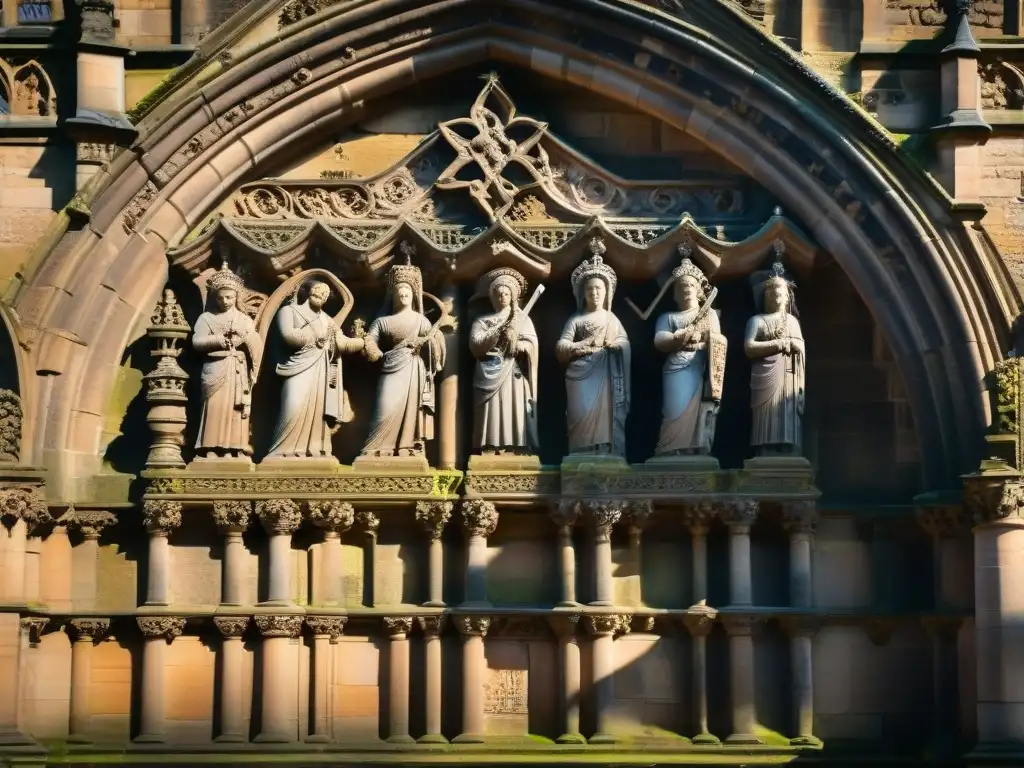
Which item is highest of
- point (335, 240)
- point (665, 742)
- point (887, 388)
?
point (335, 240)

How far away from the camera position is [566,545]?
18391 mm

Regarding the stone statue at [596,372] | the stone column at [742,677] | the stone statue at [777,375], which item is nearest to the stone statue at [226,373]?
the stone statue at [596,372]

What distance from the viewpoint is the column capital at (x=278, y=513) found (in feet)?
59.6

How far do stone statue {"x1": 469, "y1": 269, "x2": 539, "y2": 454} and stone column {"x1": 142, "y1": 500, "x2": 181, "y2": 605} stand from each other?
7.80 feet

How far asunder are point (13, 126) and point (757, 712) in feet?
23.6

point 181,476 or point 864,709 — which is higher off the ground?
point 181,476

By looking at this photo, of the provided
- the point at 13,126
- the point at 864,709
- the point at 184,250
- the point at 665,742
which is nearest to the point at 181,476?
the point at 184,250

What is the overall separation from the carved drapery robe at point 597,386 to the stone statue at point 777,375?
98 centimetres

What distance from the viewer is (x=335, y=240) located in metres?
18.6

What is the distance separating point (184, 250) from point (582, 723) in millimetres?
4737

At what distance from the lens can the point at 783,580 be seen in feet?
60.5

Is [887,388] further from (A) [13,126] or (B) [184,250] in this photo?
(A) [13,126]

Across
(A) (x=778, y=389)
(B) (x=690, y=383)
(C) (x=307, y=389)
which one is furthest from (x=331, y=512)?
(A) (x=778, y=389)

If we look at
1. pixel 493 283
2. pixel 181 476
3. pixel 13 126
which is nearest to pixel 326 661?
pixel 181 476
